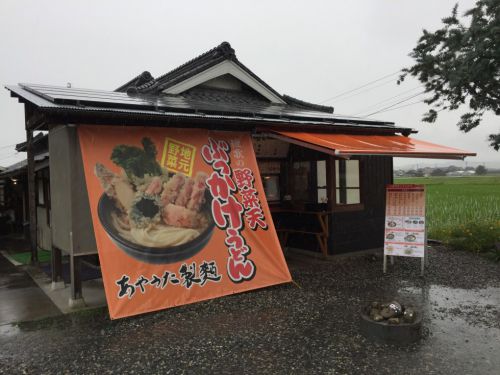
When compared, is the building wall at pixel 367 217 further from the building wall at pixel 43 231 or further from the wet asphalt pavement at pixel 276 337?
the building wall at pixel 43 231

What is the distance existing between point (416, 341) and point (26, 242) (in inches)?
514

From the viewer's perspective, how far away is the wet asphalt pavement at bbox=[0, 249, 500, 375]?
4.17 meters

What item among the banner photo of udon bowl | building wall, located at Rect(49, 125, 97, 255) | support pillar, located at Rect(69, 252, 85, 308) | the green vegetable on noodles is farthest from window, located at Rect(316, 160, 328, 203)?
support pillar, located at Rect(69, 252, 85, 308)

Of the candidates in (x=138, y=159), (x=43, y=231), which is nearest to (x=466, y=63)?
(x=138, y=159)

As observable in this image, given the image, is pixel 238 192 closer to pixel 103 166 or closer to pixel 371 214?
pixel 103 166

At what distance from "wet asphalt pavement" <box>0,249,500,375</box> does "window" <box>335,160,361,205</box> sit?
105 inches

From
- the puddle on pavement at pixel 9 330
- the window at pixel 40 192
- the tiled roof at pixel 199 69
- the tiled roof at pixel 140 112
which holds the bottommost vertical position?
the puddle on pavement at pixel 9 330

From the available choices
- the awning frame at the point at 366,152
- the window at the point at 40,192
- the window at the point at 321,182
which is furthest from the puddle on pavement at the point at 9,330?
the window at the point at 40,192

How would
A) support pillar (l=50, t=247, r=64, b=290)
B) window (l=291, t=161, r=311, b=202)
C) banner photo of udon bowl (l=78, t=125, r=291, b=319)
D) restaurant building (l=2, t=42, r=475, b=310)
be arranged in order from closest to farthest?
banner photo of udon bowl (l=78, t=125, r=291, b=319), restaurant building (l=2, t=42, r=475, b=310), support pillar (l=50, t=247, r=64, b=290), window (l=291, t=161, r=311, b=202)

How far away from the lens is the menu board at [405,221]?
786 centimetres

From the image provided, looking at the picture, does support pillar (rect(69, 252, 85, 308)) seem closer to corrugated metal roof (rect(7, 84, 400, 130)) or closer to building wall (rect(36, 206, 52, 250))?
corrugated metal roof (rect(7, 84, 400, 130))

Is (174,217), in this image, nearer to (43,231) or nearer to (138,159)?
(138,159)

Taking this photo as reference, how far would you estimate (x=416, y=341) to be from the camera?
15.3ft

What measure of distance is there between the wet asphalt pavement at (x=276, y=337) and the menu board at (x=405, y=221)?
2.99 feet
